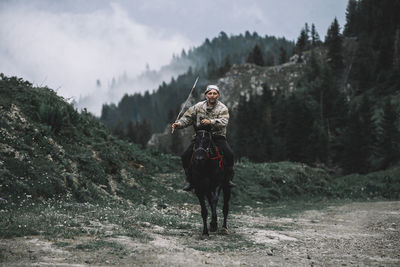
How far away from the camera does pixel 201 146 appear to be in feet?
28.8

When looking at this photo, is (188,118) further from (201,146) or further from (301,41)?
(301,41)

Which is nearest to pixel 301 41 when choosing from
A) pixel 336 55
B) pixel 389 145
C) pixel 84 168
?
pixel 336 55

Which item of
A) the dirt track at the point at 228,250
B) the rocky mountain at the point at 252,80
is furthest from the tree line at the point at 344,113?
the dirt track at the point at 228,250

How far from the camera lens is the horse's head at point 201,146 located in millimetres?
8617

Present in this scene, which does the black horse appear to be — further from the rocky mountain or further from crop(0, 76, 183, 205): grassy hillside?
the rocky mountain

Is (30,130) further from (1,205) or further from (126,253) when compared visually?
(126,253)

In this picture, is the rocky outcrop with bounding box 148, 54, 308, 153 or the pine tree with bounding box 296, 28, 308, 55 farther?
the pine tree with bounding box 296, 28, 308, 55

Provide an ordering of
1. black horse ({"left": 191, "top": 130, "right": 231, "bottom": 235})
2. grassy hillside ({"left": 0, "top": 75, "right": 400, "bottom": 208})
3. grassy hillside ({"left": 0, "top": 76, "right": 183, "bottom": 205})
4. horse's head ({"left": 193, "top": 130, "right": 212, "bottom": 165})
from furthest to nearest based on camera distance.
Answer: grassy hillside ({"left": 0, "top": 75, "right": 400, "bottom": 208}), grassy hillside ({"left": 0, "top": 76, "right": 183, "bottom": 205}), black horse ({"left": 191, "top": 130, "right": 231, "bottom": 235}), horse's head ({"left": 193, "top": 130, "right": 212, "bottom": 165})

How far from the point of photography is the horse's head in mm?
8617

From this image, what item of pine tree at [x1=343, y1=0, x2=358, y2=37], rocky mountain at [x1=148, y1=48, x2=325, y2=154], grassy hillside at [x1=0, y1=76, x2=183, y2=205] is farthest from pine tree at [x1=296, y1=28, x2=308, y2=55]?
grassy hillside at [x1=0, y1=76, x2=183, y2=205]

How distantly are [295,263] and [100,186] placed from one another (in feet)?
38.4

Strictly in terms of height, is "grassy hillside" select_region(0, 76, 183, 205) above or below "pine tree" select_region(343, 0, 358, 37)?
below

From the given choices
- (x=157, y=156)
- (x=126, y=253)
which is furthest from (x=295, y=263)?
(x=157, y=156)

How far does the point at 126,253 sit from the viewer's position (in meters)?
6.31
